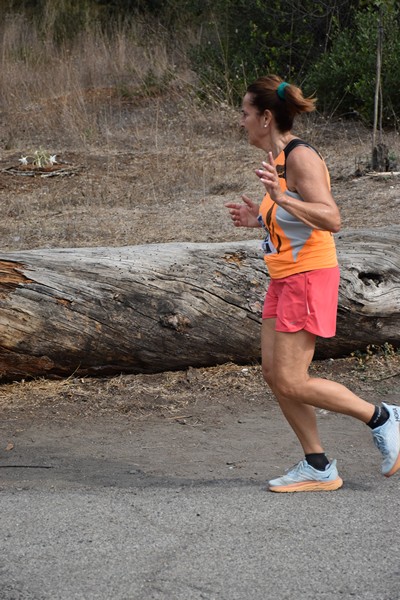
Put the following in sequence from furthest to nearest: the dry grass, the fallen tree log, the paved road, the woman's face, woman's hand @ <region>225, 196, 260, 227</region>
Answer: the dry grass → the fallen tree log → woman's hand @ <region>225, 196, 260, 227</region> → the woman's face → the paved road

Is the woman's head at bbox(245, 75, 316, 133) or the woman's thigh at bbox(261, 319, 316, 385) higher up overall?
the woman's head at bbox(245, 75, 316, 133)

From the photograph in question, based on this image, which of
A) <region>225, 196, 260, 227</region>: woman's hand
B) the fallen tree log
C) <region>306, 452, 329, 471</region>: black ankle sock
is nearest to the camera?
<region>306, 452, 329, 471</region>: black ankle sock

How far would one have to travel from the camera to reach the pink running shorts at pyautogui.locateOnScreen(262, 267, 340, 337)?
4.39 m

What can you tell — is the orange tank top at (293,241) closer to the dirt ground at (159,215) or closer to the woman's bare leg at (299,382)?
the woman's bare leg at (299,382)

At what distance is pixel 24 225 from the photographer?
1006cm

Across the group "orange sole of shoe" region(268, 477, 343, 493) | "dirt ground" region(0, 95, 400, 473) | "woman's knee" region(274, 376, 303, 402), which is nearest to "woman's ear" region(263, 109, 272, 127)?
"woman's knee" region(274, 376, 303, 402)

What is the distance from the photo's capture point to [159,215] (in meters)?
10.3

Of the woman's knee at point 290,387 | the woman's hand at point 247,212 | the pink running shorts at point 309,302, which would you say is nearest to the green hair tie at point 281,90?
the woman's hand at point 247,212

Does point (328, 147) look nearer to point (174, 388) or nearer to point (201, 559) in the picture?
point (174, 388)

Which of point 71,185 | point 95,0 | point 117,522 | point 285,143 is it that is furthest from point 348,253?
point 95,0

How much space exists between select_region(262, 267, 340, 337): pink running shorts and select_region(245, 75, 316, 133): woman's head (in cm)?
68

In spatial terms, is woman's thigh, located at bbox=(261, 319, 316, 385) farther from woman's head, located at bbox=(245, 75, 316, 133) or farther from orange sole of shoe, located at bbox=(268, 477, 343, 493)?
woman's head, located at bbox=(245, 75, 316, 133)

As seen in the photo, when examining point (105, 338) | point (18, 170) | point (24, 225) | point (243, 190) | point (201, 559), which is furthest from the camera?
point (18, 170)

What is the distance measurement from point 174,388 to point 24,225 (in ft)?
13.9
